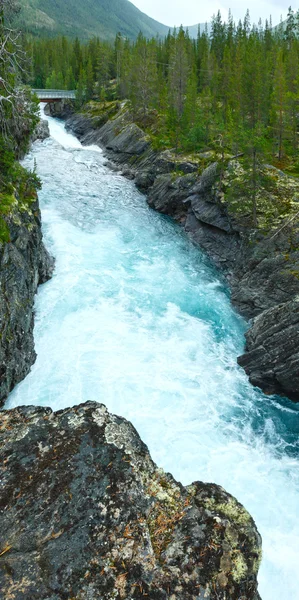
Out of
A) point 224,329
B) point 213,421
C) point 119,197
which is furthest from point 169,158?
point 213,421

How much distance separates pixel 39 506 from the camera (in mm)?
6039

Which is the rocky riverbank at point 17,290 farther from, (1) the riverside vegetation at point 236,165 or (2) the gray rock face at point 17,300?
(1) the riverside vegetation at point 236,165

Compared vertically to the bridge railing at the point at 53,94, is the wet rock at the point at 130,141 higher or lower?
higher

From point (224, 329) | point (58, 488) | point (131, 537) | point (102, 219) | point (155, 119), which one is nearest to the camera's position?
point (131, 537)

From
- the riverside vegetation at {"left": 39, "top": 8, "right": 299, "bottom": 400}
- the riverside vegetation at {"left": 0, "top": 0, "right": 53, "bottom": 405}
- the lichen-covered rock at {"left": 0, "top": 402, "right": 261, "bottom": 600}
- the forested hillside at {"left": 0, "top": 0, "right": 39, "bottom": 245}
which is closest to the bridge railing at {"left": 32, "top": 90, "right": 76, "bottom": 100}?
the riverside vegetation at {"left": 39, "top": 8, "right": 299, "bottom": 400}

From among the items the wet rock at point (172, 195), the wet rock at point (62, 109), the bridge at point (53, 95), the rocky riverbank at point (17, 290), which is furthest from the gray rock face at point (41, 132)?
the rocky riverbank at point (17, 290)

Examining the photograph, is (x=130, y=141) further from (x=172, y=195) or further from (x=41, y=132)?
(x=172, y=195)

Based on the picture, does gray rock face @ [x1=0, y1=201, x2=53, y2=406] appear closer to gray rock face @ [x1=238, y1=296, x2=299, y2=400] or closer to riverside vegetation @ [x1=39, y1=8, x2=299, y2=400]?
gray rock face @ [x1=238, y1=296, x2=299, y2=400]

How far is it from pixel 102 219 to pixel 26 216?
18.5 m

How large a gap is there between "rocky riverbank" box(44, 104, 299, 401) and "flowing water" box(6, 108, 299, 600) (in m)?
1.38

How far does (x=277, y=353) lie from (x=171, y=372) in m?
5.99

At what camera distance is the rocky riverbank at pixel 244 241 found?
20031mm

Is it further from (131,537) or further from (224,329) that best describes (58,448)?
(224,329)

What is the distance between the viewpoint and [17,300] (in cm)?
1673
